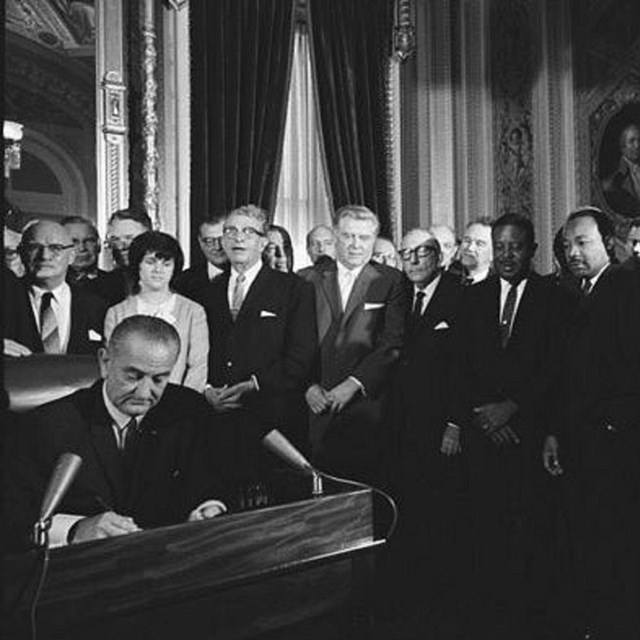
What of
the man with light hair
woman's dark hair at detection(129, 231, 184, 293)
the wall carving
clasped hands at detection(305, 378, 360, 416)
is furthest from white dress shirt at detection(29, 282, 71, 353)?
the wall carving

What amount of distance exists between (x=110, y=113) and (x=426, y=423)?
341 centimetres

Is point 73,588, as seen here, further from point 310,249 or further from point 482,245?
point 310,249

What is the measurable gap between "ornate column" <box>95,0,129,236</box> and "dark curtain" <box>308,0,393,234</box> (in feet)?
5.94

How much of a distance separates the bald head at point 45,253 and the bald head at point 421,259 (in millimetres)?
1706

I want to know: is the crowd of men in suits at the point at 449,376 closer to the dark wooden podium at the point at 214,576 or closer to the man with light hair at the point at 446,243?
the man with light hair at the point at 446,243

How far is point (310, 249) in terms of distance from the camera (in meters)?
6.34

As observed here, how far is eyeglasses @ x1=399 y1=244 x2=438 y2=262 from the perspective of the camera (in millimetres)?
4965

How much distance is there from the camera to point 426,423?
4.96 m

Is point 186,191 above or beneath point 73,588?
above

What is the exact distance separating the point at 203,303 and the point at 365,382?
0.87m

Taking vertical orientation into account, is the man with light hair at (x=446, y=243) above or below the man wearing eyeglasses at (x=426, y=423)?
above

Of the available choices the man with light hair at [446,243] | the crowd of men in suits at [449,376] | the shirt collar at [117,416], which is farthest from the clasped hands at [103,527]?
the man with light hair at [446,243]

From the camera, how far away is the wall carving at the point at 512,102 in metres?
8.53

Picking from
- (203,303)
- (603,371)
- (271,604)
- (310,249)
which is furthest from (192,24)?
(271,604)
